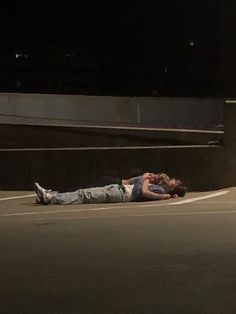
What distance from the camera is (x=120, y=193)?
34.8 ft

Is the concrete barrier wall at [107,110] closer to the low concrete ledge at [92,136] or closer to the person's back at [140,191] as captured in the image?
the low concrete ledge at [92,136]

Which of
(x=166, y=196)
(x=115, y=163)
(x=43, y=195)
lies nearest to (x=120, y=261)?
(x=43, y=195)

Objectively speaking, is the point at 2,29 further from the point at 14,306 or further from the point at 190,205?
the point at 14,306

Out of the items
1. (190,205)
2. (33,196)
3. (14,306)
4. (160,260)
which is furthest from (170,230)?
(33,196)

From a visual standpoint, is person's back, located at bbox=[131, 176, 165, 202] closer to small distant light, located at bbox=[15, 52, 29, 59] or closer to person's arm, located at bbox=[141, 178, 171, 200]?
person's arm, located at bbox=[141, 178, 171, 200]

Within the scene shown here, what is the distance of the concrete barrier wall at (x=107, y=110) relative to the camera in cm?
1946

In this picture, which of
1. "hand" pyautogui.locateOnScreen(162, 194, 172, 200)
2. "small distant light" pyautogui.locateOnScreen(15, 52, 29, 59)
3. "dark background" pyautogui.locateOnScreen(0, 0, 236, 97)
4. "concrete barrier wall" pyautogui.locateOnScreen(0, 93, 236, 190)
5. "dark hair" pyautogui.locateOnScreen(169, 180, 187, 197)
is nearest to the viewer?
"hand" pyautogui.locateOnScreen(162, 194, 172, 200)

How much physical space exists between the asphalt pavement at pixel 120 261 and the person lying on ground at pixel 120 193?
105 cm

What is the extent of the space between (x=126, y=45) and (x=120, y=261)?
99.7 feet

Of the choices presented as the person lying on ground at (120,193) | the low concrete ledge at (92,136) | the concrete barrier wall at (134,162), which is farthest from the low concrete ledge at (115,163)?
the low concrete ledge at (92,136)

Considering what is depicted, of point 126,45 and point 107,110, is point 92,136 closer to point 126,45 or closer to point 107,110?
point 107,110

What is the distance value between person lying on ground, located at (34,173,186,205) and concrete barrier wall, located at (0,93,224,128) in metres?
8.69

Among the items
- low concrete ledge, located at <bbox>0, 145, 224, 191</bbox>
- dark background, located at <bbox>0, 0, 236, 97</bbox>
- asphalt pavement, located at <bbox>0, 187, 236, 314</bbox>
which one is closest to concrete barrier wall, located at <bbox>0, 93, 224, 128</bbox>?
low concrete ledge, located at <bbox>0, 145, 224, 191</bbox>

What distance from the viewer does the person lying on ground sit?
10.5m
